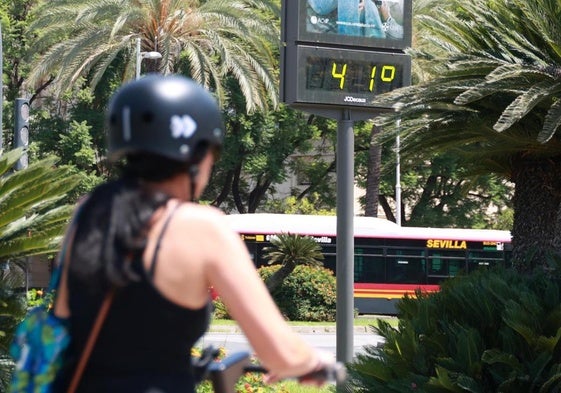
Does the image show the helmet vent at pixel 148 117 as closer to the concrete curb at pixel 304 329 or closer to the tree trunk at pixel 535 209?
the tree trunk at pixel 535 209

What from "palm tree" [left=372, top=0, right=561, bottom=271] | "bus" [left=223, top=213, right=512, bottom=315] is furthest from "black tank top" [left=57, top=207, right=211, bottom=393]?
"bus" [left=223, top=213, right=512, bottom=315]

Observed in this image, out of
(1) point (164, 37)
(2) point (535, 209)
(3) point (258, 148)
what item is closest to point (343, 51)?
(2) point (535, 209)

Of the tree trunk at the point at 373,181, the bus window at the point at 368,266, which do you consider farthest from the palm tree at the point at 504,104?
the tree trunk at the point at 373,181

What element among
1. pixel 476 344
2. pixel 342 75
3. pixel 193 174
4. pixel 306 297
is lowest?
pixel 306 297

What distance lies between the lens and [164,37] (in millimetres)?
27516

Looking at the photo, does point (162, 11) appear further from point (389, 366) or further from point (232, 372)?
point (232, 372)

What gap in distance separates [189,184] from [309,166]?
39.4 meters

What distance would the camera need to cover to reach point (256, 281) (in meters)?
2.34

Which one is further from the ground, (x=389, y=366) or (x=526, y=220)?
(x=526, y=220)

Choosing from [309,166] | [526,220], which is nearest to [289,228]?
[309,166]

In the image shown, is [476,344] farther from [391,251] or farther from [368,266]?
[391,251]

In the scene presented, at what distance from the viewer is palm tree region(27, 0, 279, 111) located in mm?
27141

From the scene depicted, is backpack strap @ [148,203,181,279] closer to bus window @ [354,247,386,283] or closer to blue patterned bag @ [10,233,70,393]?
blue patterned bag @ [10,233,70,393]

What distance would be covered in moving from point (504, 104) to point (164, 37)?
19521 millimetres
